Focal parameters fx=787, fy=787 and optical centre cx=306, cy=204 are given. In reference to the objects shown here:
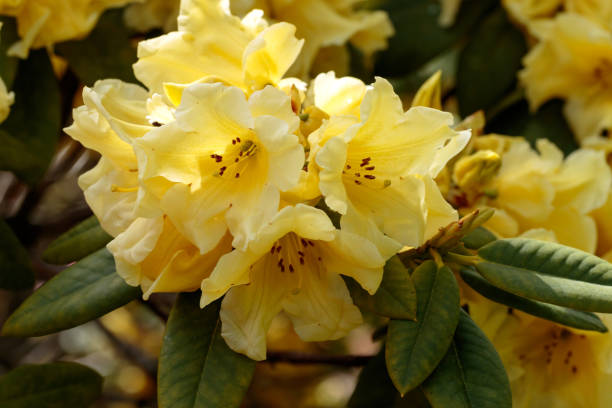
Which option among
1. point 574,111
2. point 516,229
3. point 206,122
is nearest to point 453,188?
point 516,229

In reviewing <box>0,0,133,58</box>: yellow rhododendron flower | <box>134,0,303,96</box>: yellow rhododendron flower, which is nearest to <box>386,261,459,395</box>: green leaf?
<box>134,0,303,96</box>: yellow rhododendron flower

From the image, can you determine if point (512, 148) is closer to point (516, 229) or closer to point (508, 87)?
point (516, 229)

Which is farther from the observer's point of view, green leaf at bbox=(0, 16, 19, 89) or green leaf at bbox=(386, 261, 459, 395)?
green leaf at bbox=(0, 16, 19, 89)

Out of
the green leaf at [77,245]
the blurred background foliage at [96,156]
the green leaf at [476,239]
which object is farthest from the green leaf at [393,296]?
the green leaf at [77,245]

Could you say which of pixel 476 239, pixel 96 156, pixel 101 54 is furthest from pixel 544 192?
pixel 96 156

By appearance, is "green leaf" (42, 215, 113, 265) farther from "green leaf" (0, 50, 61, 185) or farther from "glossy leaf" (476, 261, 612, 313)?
"glossy leaf" (476, 261, 612, 313)

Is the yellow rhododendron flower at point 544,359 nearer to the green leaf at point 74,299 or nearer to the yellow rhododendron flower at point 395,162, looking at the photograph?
the yellow rhododendron flower at point 395,162
